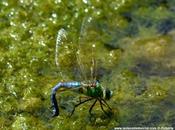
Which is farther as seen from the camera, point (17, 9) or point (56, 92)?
point (17, 9)

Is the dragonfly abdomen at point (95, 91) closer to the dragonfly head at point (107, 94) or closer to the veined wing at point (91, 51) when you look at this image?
the dragonfly head at point (107, 94)

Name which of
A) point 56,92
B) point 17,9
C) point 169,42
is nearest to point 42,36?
point 17,9

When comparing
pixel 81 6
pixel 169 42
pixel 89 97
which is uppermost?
pixel 81 6

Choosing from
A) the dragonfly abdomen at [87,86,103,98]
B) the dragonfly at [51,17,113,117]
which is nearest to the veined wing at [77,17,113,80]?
the dragonfly at [51,17,113,117]

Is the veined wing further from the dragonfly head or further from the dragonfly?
the dragonfly head

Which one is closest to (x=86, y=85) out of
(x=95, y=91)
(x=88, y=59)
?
(x=95, y=91)

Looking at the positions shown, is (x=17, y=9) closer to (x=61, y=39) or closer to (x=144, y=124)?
(x=61, y=39)

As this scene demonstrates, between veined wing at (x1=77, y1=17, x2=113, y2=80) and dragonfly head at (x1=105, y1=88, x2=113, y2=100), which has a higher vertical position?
veined wing at (x1=77, y1=17, x2=113, y2=80)

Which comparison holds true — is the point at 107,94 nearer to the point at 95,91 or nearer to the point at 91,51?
the point at 95,91

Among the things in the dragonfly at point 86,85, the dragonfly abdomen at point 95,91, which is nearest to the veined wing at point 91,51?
the dragonfly at point 86,85
